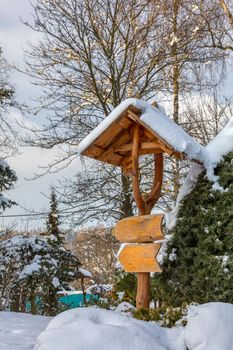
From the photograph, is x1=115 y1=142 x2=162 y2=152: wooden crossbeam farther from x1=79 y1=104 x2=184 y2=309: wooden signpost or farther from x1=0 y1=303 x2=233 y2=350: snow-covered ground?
x1=0 y1=303 x2=233 y2=350: snow-covered ground

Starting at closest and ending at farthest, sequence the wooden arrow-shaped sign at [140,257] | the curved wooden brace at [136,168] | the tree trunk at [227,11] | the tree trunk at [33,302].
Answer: the wooden arrow-shaped sign at [140,257], the curved wooden brace at [136,168], the tree trunk at [33,302], the tree trunk at [227,11]

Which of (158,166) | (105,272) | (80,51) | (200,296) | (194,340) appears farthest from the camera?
(105,272)

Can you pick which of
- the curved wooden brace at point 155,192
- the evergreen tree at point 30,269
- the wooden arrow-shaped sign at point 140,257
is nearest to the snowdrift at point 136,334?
the wooden arrow-shaped sign at point 140,257

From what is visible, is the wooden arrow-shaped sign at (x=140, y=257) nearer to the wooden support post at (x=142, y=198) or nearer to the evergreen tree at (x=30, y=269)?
the wooden support post at (x=142, y=198)

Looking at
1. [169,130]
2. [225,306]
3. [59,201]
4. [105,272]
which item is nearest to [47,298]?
[59,201]

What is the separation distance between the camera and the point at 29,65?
12266 millimetres

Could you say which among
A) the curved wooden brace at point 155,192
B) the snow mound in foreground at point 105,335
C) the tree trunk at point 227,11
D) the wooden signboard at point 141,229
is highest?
the tree trunk at point 227,11

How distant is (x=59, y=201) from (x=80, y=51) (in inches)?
157

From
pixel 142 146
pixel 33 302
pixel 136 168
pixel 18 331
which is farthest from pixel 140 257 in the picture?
pixel 33 302

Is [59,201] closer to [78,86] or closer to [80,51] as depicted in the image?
[78,86]

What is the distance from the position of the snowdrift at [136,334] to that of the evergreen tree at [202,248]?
143cm

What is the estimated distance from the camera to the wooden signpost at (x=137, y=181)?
17.7 feet

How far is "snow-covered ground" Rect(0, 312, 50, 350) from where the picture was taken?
401 centimetres

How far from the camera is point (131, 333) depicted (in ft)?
11.0
